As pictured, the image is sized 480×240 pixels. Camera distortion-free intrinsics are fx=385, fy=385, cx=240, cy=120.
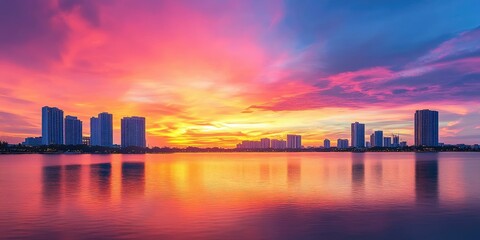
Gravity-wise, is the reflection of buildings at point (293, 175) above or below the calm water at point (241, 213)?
below

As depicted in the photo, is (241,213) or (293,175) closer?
(241,213)

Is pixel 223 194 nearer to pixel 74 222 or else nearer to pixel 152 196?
pixel 152 196

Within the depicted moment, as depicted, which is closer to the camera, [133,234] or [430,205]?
[133,234]

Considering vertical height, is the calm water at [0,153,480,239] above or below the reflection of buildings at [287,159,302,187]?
above

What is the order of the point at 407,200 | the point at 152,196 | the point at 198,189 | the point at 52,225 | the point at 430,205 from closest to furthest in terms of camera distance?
the point at 52,225
the point at 430,205
the point at 407,200
the point at 152,196
the point at 198,189

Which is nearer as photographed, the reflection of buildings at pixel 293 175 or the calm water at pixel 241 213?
the calm water at pixel 241 213

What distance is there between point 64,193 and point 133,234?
28.7m

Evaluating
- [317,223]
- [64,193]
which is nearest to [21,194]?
[64,193]

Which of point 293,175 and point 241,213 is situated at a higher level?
point 241,213

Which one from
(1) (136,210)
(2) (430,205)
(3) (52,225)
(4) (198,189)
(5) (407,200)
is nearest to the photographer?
(3) (52,225)

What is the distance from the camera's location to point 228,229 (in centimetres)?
3153

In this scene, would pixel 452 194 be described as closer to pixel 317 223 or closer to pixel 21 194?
pixel 317 223

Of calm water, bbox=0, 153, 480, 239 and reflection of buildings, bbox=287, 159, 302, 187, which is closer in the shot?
calm water, bbox=0, 153, 480, 239

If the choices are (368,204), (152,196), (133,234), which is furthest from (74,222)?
(368,204)
